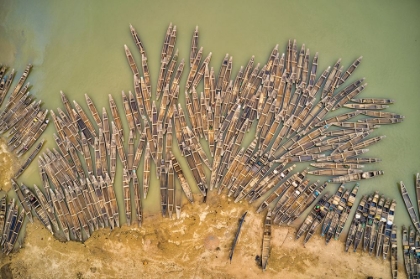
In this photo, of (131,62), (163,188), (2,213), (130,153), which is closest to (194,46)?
(131,62)

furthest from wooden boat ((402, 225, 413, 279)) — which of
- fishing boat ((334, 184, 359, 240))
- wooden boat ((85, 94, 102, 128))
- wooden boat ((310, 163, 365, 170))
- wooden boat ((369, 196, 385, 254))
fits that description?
wooden boat ((85, 94, 102, 128))

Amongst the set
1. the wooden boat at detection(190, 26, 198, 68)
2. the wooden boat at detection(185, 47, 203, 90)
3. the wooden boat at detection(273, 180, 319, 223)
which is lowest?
the wooden boat at detection(273, 180, 319, 223)

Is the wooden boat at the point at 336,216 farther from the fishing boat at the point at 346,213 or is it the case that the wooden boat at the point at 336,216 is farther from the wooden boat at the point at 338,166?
the wooden boat at the point at 338,166

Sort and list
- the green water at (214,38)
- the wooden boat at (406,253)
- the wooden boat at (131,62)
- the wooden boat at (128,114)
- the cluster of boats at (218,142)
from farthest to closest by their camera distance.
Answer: the green water at (214,38)
the wooden boat at (131,62)
the wooden boat at (128,114)
the cluster of boats at (218,142)
the wooden boat at (406,253)

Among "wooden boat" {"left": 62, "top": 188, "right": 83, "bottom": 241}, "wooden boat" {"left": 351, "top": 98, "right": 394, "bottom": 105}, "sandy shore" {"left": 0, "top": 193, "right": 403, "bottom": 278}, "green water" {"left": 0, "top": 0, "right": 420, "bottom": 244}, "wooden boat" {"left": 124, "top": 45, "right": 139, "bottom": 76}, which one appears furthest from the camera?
"green water" {"left": 0, "top": 0, "right": 420, "bottom": 244}

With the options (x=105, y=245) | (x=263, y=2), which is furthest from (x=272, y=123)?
(x=105, y=245)

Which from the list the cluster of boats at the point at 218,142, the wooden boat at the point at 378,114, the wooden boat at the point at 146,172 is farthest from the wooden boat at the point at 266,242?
the wooden boat at the point at 378,114

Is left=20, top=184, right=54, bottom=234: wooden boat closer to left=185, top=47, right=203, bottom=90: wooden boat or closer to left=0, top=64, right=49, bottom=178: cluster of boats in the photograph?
left=0, top=64, right=49, bottom=178: cluster of boats

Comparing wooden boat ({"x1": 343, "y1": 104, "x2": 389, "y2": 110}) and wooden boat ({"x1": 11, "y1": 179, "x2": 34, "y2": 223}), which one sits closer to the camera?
wooden boat ({"x1": 11, "y1": 179, "x2": 34, "y2": 223})
